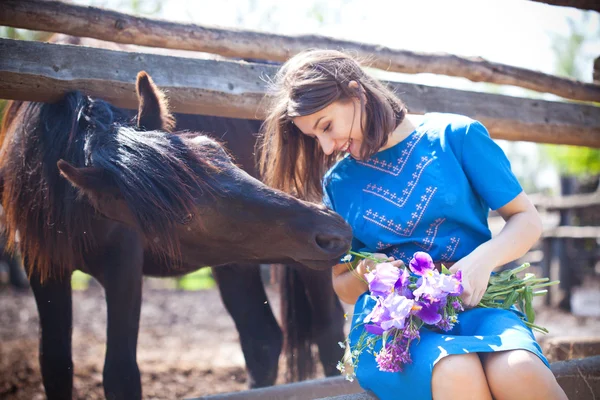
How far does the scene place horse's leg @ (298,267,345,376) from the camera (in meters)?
3.64

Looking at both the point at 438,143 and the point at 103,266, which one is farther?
the point at 103,266

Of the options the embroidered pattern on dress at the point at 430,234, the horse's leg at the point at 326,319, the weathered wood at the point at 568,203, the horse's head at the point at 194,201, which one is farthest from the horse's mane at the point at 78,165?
the weathered wood at the point at 568,203

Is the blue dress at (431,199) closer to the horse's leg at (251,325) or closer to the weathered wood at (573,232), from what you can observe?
the horse's leg at (251,325)

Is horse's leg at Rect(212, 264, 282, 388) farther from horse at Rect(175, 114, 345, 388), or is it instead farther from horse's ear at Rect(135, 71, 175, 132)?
horse's ear at Rect(135, 71, 175, 132)

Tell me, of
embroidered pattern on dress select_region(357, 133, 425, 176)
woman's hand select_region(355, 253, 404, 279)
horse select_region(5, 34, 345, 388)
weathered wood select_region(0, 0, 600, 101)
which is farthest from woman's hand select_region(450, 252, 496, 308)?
horse select_region(5, 34, 345, 388)

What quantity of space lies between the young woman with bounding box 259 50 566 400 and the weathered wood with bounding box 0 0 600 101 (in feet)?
3.33

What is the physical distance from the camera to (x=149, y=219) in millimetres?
2031

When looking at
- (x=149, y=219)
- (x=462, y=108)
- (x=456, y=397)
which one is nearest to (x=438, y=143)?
(x=456, y=397)

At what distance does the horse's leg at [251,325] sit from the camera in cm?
→ 350

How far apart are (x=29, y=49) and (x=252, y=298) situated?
6.28 feet

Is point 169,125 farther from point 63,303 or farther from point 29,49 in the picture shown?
point 63,303

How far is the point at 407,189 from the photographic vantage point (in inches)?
78.4

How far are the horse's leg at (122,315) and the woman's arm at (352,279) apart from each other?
965 millimetres

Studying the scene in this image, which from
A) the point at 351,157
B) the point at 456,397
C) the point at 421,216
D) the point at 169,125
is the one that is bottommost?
the point at 456,397
